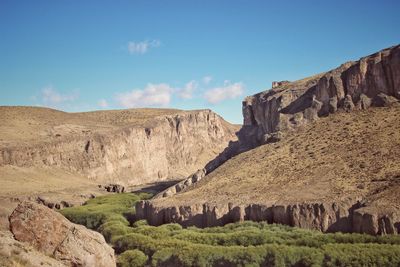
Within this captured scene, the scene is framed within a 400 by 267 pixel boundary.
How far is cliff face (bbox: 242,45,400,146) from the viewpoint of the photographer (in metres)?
53.9

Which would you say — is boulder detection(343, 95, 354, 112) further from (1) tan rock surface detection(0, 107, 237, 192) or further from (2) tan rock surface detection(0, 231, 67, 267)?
(1) tan rock surface detection(0, 107, 237, 192)

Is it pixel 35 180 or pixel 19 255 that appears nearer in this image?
pixel 19 255

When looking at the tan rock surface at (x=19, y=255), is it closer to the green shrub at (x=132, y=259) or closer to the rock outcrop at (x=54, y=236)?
the rock outcrop at (x=54, y=236)

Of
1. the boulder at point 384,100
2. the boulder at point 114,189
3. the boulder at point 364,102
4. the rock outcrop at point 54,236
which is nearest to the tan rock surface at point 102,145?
the boulder at point 114,189

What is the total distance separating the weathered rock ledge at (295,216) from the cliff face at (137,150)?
145 feet

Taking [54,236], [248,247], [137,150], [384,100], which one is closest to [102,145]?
[137,150]

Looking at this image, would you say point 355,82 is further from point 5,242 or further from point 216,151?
point 216,151

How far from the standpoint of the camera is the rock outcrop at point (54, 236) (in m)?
23.4

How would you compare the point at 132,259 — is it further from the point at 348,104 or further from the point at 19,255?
the point at 348,104

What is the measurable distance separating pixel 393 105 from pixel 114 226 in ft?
97.6

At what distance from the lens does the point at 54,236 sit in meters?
24.0

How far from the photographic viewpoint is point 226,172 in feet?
185

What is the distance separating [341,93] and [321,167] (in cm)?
1544

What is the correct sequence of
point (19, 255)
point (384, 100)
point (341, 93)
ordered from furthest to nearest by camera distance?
point (341, 93) → point (384, 100) → point (19, 255)
